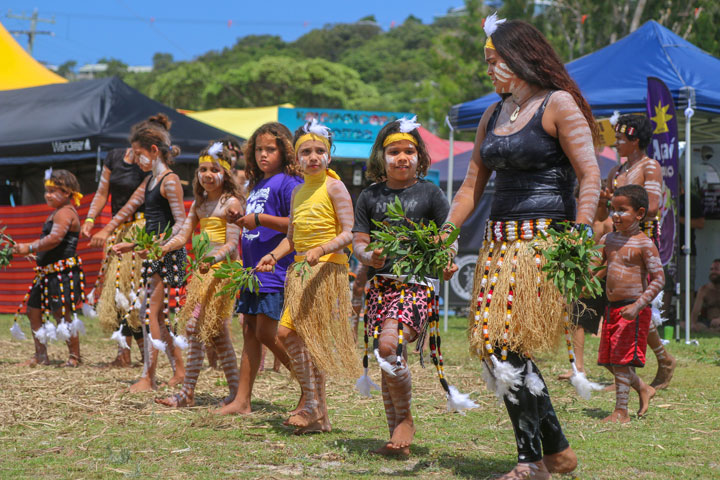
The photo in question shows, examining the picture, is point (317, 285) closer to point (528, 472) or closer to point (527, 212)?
point (527, 212)

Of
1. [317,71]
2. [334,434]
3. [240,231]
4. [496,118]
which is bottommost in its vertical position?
[334,434]

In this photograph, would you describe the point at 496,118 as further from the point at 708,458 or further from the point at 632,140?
the point at 632,140

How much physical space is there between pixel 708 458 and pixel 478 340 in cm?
149

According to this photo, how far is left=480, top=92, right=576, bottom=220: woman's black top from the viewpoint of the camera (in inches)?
137

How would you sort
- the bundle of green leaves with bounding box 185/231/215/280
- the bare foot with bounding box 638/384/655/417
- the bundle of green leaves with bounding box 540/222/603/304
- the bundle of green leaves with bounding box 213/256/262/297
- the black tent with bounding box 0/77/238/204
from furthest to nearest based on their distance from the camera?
1. the black tent with bounding box 0/77/238/204
2. the bare foot with bounding box 638/384/655/417
3. the bundle of green leaves with bounding box 185/231/215/280
4. the bundle of green leaves with bounding box 213/256/262/297
5. the bundle of green leaves with bounding box 540/222/603/304

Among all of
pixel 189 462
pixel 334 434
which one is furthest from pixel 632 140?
pixel 189 462

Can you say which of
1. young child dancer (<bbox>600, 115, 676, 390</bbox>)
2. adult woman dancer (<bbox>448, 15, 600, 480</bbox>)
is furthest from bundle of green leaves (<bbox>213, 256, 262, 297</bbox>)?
young child dancer (<bbox>600, 115, 676, 390</bbox>)

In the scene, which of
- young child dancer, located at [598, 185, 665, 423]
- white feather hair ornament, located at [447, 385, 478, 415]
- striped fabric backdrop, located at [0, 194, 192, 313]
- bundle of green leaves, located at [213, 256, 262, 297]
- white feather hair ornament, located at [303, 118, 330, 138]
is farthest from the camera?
striped fabric backdrop, located at [0, 194, 192, 313]

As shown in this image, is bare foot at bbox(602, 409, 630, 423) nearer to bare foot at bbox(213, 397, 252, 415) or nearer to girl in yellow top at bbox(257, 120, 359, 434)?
girl in yellow top at bbox(257, 120, 359, 434)

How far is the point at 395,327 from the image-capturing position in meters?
3.93

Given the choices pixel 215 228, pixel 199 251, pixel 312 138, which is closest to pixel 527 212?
pixel 312 138

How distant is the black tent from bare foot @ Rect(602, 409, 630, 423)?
8.49m

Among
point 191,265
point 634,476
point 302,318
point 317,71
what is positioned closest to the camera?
point 634,476

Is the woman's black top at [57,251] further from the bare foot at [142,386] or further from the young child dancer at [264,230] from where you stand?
the young child dancer at [264,230]
